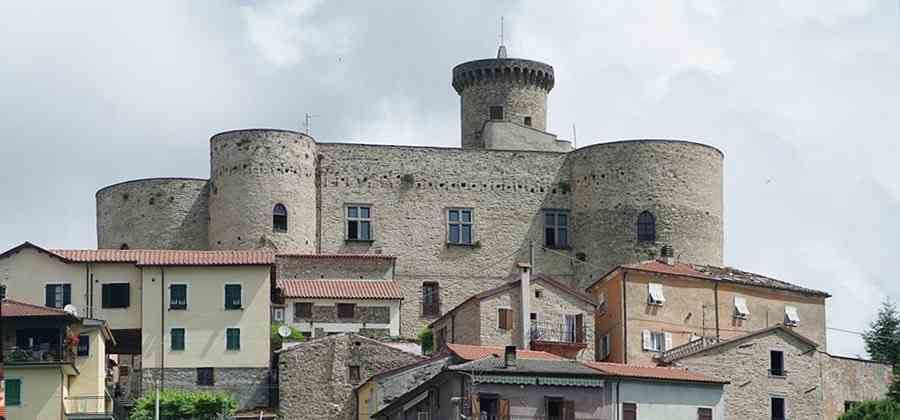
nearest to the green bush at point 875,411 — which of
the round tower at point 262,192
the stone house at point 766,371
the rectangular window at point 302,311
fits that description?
the stone house at point 766,371

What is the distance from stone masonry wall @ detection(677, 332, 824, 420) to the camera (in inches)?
2216

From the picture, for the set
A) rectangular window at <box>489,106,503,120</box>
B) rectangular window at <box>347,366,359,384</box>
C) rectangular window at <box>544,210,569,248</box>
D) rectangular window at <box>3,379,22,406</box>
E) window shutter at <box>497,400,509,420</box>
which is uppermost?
rectangular window at <box>489,106,503,120</box>

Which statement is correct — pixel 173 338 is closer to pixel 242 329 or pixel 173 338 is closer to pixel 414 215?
pixel 242 329

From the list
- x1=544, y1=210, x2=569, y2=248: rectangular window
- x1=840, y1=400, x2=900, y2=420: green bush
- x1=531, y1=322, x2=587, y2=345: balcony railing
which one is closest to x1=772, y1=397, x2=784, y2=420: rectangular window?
x1=840, y1=400, x2=900, y2=420: green bush

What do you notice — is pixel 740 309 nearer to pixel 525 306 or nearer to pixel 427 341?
pixel 525 306

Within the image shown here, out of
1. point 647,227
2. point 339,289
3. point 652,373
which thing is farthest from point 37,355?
point 647,227

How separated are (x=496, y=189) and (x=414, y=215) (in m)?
4.30

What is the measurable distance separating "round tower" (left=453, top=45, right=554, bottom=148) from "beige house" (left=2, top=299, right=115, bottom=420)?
111ft

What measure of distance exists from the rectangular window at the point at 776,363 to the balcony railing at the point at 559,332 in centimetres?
729

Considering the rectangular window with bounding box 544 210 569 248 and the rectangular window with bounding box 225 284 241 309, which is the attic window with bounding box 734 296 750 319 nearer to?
the rectangular window with bounding box 544 210 569 248

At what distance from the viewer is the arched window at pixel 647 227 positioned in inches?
2977

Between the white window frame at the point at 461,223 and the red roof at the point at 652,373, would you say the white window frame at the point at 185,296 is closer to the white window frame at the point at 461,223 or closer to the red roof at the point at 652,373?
the red roof at the point at 652,373

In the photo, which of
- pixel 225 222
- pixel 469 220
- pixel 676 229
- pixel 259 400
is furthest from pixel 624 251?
pixel 259 400

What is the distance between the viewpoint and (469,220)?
76.5 metres
